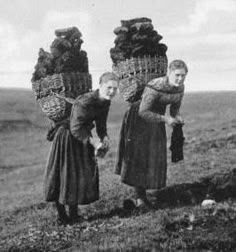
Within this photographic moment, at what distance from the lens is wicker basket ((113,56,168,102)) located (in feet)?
41.3

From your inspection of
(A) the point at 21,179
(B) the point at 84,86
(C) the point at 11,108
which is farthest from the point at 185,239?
(C) the point at 11,108

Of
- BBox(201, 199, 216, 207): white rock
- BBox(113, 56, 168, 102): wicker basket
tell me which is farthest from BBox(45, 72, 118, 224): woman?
BBox(201, 199, 216, 207): white rock

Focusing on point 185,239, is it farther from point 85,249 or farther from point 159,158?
point 159,158

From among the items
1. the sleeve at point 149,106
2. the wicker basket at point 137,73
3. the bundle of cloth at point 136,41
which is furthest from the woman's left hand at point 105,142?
the bundle of cloth at point 136,41

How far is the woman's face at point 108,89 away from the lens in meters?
11.6

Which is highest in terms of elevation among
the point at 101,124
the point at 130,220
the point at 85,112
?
the point at 85,112

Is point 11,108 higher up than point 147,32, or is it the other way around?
point 147,32

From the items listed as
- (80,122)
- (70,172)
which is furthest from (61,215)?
(80,122)

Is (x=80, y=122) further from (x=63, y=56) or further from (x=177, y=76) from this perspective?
(x=177, y=76)

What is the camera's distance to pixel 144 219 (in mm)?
11516

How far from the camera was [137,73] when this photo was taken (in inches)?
497

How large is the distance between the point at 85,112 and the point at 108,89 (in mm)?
573

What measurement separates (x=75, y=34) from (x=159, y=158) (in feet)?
9.25

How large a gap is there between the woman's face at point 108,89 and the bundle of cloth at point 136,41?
137 cm
